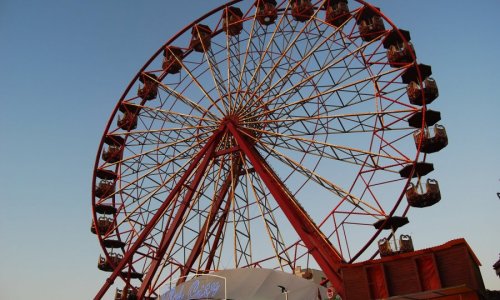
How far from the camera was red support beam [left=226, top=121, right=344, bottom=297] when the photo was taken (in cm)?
1758

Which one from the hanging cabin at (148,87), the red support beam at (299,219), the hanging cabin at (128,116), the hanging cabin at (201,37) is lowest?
the red support beam at (299,219)

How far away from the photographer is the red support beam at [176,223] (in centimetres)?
2256

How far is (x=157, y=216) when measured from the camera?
23.2 meters

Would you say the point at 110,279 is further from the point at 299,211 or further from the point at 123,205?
the point at 299,211

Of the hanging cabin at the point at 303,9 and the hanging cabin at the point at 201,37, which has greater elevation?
the hanging cabin at the point at 201,37

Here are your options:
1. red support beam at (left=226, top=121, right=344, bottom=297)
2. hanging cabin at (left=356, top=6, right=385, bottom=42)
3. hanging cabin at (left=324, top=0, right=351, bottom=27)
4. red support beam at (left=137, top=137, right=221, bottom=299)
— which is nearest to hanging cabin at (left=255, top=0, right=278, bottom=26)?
hanging cabin at (left=324, top=0, right=351, bottom=27)

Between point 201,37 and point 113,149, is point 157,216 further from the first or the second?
point 201,37

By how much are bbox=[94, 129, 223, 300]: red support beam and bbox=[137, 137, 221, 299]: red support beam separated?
9.0 inches

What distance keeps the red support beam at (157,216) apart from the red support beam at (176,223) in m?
0.23

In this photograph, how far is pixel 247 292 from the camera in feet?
58.5

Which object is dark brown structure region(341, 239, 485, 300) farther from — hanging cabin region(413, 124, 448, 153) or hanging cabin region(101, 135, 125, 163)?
hanging cabin region(101, 135, 125, 163)

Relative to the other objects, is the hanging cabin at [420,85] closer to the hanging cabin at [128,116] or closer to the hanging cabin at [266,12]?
the hanging cabin at [266,12]

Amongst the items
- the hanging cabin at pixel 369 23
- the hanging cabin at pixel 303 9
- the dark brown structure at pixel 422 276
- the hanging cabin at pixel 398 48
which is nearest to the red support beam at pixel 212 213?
the hanging cabin at pixel 303 9

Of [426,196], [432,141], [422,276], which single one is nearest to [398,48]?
[432,141]
